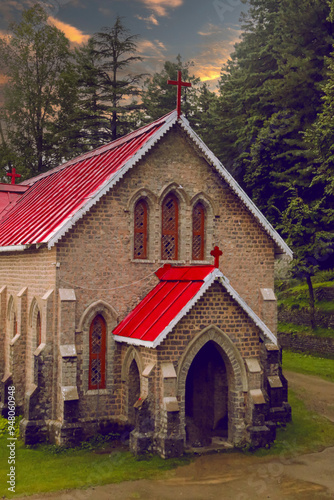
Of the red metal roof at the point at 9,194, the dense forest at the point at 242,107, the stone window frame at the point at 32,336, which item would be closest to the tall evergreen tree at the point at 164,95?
the dense forest at the point at 242,107

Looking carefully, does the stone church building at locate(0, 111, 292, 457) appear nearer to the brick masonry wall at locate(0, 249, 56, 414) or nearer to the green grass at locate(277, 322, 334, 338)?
the brick masonry wall at locate(0, 249, 56, 414)

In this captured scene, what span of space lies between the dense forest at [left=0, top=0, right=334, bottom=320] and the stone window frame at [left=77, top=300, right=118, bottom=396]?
17.2 metres

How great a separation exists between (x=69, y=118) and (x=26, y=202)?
22.2 m

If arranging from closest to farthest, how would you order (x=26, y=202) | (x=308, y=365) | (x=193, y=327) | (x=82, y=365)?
(x=193, y=327) < (x=82, y=365) < (x=26, y=202) < (x=308, y=365)

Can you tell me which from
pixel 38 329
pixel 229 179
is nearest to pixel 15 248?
pixel 38 329

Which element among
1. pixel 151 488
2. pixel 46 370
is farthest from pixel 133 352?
pixel 151 488

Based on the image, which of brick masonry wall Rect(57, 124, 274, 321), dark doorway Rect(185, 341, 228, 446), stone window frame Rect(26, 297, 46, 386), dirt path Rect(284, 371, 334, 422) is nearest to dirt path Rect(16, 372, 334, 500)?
dark doorway Rect(185, 341, 228, 446)

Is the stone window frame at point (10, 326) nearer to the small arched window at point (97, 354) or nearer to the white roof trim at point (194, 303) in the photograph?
the small arched window at point (97, 354)

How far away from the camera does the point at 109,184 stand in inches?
856

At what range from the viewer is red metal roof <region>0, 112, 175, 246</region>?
22312mm

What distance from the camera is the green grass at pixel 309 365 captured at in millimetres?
32534

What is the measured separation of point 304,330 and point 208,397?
1683 centimetres

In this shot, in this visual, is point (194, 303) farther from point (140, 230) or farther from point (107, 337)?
point (140, 230)

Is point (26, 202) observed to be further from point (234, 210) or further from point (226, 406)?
point (226, 406)
